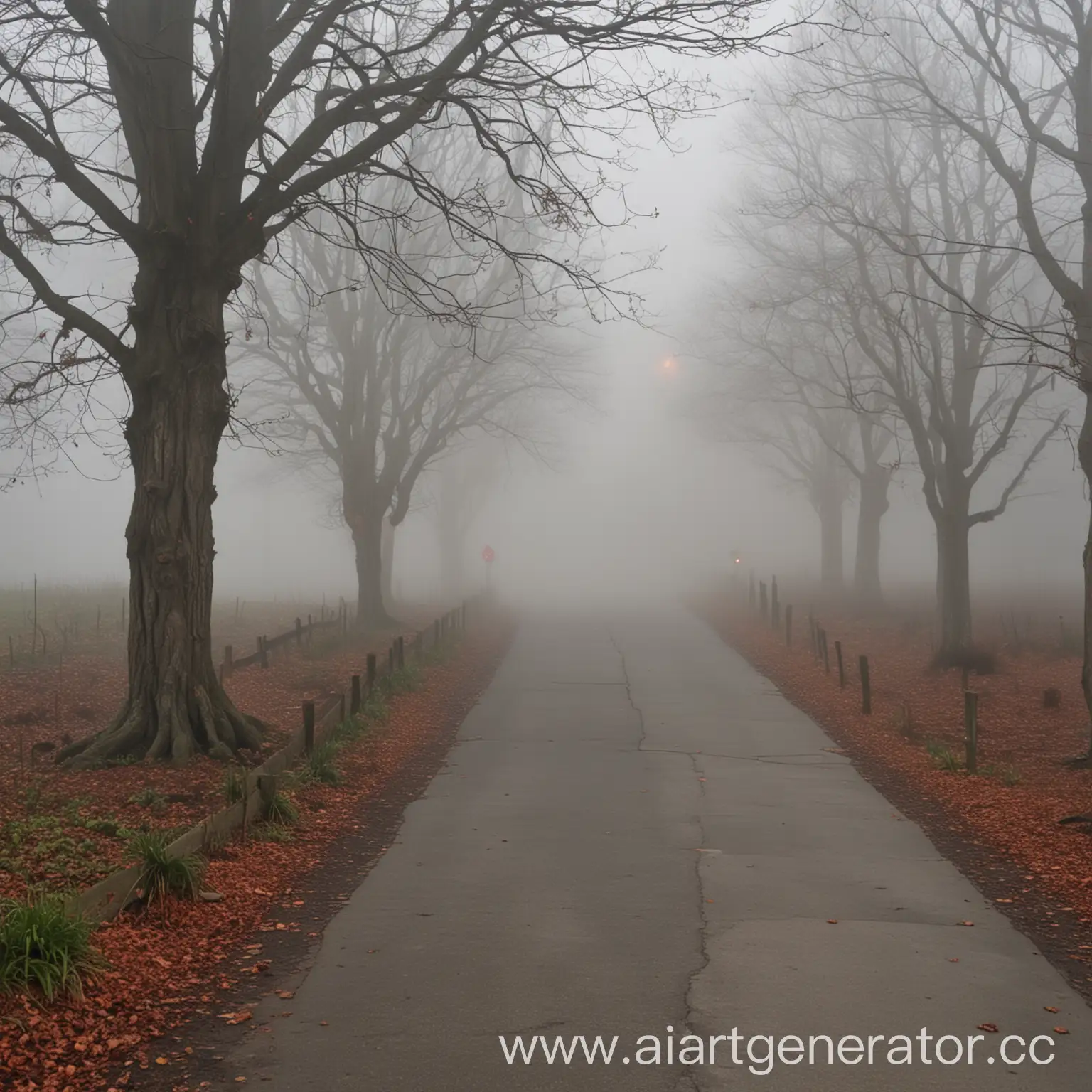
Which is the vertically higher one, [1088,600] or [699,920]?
[1088,600]

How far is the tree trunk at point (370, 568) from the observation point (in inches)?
1137

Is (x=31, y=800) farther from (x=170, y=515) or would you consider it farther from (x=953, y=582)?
(x=953, y=582)

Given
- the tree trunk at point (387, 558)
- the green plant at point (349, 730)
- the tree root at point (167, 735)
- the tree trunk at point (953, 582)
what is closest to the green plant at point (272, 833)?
the tree root at point (167, 735)

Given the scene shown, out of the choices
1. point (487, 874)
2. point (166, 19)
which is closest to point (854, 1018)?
point (487, 874)

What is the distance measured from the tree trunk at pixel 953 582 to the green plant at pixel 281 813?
14.8m

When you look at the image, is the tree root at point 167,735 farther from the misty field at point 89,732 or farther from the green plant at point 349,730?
the green plant at point 349,730

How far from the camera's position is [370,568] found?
29406 mm

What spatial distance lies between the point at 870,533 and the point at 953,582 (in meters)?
→ 13.7

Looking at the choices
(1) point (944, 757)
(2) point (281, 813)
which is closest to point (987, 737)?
(1) point (944, 757)

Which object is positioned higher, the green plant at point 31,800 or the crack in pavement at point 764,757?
the green plant at point 31,800

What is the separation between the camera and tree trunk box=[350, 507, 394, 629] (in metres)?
28.9

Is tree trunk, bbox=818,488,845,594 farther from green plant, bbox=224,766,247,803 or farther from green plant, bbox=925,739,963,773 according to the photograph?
green plant, bbox=224,766,247,803

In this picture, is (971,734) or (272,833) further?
(971,734)

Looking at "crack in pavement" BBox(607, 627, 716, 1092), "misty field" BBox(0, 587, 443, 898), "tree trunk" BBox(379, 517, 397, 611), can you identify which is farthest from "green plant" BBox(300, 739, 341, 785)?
"tree trunk" BBox(379, 517, 397, 611)
